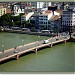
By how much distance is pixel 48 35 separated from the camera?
6980 millimetres

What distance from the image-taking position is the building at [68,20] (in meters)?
7.44

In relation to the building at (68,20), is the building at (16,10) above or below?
above

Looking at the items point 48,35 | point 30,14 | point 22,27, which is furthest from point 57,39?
point 30,14

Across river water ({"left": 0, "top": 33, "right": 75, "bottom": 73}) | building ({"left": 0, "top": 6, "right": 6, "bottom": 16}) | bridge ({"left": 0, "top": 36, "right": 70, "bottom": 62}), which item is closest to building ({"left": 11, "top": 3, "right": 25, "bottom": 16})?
building ({"left": 0, "top": 6, "right": 6, "bottom": 16})

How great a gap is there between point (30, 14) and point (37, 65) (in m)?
4.81

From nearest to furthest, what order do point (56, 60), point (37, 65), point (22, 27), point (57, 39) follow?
point (37, 65), point (56, 60), point (57, 39), point (22, 27)

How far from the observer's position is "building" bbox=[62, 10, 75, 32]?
744cm

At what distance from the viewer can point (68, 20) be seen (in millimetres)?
7574

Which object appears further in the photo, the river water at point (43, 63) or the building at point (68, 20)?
the building at point (68, 20)

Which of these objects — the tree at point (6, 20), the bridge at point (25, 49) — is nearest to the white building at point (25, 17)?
the tree at point (6, 20)

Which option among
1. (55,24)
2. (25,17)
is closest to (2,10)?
(25,17)

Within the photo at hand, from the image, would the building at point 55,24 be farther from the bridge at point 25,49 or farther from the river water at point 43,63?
the river water at point 43,63

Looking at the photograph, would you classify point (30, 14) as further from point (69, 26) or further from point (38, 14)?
point (69, 26)

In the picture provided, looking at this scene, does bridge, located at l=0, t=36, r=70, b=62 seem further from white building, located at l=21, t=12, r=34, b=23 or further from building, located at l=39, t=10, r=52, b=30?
white building, located at l=21, t=12, r=34, b=23
